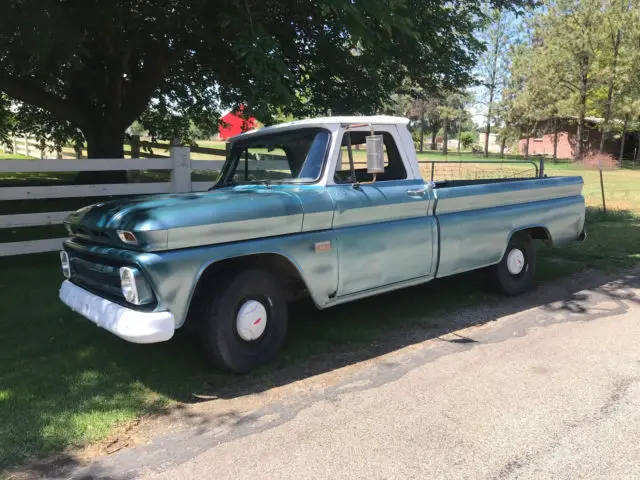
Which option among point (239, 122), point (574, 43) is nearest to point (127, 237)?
point (239, 122)

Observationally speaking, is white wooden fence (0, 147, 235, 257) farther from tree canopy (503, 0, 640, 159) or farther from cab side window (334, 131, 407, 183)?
tree canopy (503, 0, 640, 159)

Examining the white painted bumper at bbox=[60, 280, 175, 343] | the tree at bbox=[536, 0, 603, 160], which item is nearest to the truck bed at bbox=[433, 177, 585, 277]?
the white painted bumper at bbox=[60, 280, 175, 343]

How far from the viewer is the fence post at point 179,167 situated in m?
7.54

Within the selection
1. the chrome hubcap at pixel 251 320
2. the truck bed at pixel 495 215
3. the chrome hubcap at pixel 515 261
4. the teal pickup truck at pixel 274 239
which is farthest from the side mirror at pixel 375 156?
the chrome hubcap at pixel 515 261

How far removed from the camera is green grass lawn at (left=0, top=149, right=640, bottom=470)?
342 centimetres

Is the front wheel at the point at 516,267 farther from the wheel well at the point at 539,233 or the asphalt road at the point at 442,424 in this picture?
the asphalt road at the point at 442,424

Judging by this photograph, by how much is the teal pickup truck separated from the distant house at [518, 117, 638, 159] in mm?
39776

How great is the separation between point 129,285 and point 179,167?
4286 millimetres

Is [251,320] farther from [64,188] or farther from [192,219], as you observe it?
[64,188]

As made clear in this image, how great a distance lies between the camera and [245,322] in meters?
4.04

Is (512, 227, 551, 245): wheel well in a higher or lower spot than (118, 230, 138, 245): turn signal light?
lower

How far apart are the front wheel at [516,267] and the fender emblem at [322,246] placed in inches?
102

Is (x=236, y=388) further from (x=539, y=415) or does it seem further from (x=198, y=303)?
(x=539, y=415)

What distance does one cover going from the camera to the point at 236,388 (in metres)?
3.96
